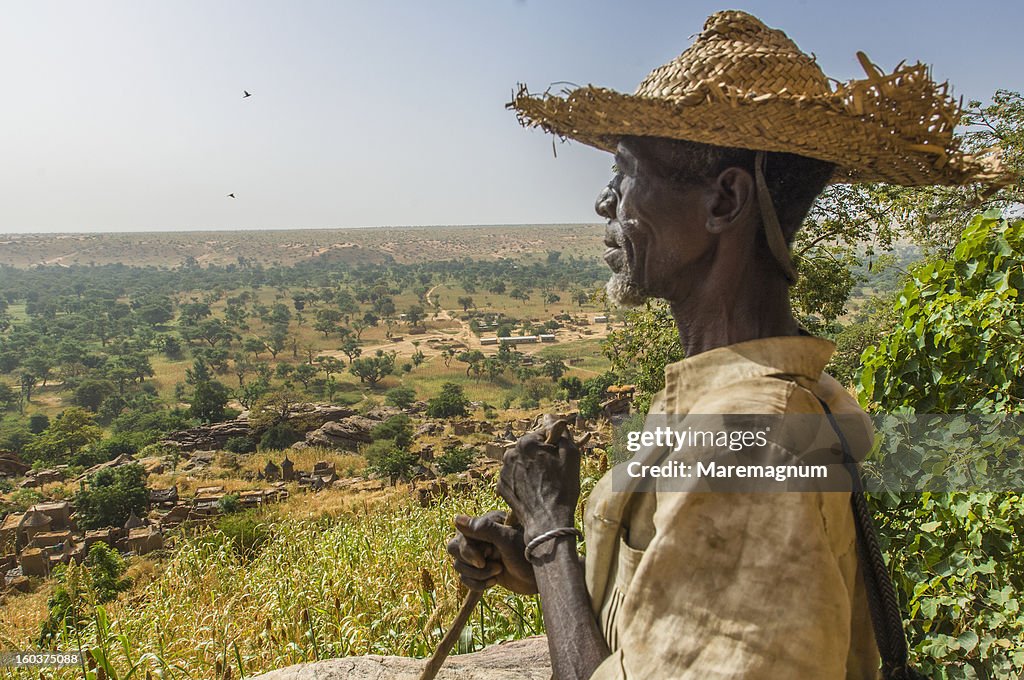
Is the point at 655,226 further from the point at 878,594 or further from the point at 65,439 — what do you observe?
the point at 65,439

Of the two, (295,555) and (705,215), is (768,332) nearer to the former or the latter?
(705,215)

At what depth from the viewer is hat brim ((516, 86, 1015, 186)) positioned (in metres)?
1.09

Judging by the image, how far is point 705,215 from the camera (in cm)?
119

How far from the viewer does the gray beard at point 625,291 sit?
128 cm

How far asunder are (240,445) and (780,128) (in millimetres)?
40985

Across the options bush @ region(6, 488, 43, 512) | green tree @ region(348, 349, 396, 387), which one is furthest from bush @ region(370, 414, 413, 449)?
bush @ region(6, 488, 43, 512)

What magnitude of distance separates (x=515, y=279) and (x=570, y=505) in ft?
328

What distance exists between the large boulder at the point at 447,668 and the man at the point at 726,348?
125 cm

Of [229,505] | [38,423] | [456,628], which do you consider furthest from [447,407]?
[456,628]

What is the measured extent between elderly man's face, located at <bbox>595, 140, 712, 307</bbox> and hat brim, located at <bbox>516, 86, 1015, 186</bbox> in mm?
61

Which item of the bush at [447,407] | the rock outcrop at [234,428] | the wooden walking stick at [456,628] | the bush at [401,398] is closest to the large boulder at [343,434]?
the rock outcrop at [234,428]

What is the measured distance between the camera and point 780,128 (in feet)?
3.60

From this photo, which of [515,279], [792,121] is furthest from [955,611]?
[515,279]

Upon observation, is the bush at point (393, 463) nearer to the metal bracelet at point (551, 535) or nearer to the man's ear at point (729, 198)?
the metal bracelet at point (551, 535)
